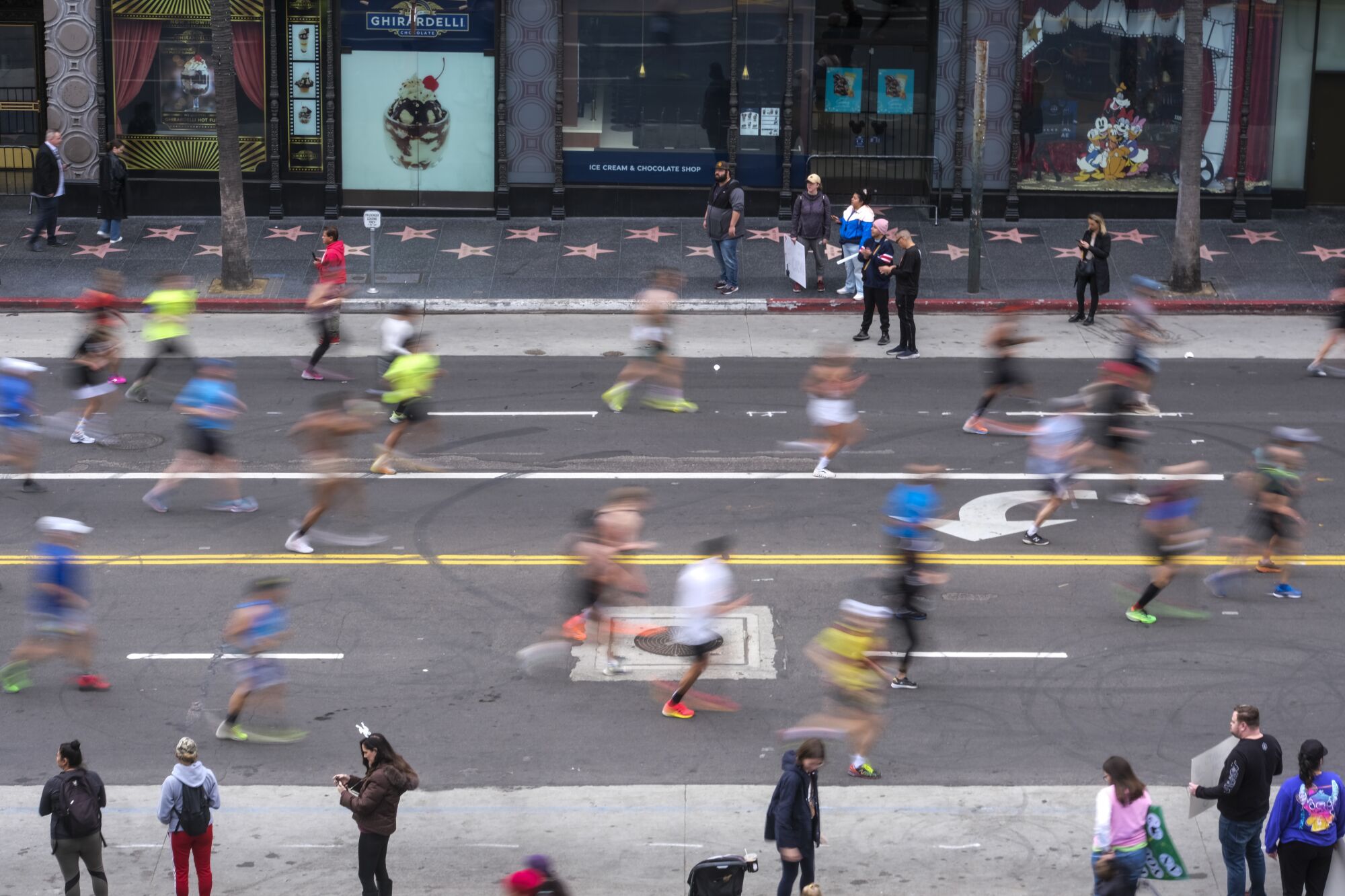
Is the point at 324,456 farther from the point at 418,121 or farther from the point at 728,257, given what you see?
the point at 418,121

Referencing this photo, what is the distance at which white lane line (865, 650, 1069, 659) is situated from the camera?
13.3 metres

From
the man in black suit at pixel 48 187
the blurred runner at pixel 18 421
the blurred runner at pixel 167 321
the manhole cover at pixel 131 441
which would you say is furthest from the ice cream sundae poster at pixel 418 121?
the blurred runner at pixel 18 421

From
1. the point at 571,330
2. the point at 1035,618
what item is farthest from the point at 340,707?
the point at 571,330

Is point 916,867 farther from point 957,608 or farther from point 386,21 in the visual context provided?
point 386,21

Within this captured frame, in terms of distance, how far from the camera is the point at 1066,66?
2864 centimetres

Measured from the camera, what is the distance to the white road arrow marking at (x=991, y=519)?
1596 cm

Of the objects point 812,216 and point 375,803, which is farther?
point 812,216

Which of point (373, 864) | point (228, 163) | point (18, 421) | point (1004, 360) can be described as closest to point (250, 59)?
point (228, 163)

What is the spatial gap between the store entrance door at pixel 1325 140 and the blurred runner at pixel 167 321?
2012cm

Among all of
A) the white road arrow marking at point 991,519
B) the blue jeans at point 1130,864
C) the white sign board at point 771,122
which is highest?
the white sign board at point 771,122

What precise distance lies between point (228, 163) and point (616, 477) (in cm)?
1061

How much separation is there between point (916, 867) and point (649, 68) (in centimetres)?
2072

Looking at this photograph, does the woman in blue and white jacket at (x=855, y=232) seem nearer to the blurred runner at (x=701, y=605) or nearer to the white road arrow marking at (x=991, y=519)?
the white road arrow marking at (x=991, y=519)

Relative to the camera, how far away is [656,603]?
14266 millimetres
